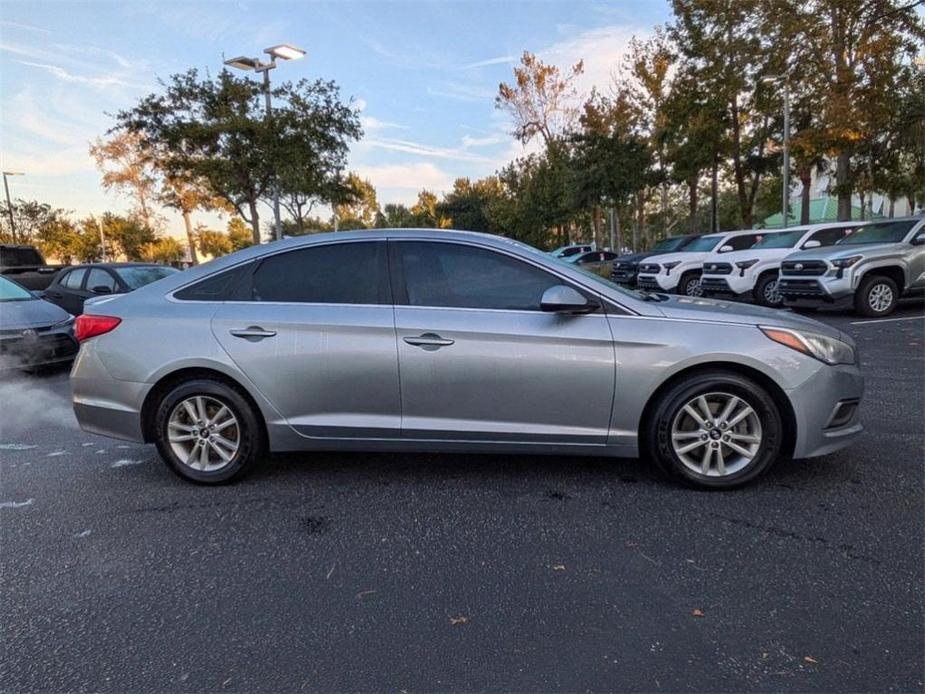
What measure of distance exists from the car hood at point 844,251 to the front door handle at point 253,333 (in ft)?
32.6

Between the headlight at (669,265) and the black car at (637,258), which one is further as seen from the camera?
the black car at (637,258)

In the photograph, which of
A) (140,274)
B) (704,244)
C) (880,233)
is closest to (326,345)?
(140,274)

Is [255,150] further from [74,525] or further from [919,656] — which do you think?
[919,656]

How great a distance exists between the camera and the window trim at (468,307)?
3.28 m

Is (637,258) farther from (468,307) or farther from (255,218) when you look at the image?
(468,307)

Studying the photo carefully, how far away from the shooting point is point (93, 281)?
9.45 meters

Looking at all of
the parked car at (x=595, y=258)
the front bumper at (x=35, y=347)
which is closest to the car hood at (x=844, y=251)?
the front bumper at (x=35, y=347)

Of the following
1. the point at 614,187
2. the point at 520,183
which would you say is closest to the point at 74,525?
the point at 614,187

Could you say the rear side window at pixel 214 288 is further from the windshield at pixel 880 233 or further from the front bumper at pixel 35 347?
the windshield at pixel 880 233

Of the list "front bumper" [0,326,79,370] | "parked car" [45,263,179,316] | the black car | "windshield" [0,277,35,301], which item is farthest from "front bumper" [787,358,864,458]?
the black car

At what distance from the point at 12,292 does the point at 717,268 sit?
12977 mm

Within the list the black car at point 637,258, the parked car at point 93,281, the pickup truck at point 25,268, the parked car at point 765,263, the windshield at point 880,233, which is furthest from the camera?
the black car at point 637,258

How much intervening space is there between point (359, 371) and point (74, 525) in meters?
1.82

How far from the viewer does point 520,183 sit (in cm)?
3847
